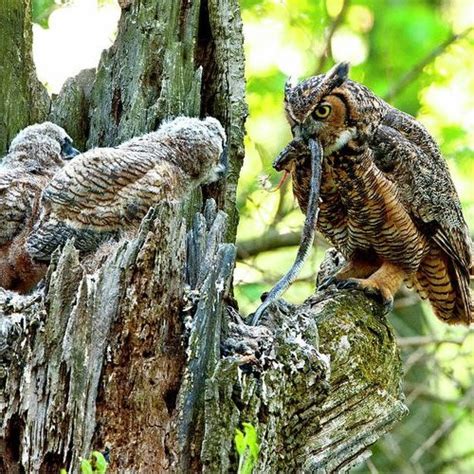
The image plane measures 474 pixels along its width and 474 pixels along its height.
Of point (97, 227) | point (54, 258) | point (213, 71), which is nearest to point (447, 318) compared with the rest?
point (213, 71)

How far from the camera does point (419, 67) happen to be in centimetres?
583

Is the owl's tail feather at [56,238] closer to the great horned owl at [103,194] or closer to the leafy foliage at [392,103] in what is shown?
the great horned owl at [103,194]

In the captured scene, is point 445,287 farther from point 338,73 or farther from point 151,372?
point 151,372

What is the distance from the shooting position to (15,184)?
3.21m

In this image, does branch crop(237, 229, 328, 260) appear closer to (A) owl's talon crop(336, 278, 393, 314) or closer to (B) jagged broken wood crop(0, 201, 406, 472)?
(A) owl's talon crop(336, 278, 393, 314)

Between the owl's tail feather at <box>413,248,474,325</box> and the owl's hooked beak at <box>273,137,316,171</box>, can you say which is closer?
the owl's hooked beak at <box>273,137,316,171</box>

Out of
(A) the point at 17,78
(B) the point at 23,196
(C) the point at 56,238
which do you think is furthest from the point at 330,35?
(C) the point at 56,238

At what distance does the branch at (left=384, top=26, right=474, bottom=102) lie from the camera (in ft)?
19.0

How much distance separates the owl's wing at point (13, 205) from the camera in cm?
318

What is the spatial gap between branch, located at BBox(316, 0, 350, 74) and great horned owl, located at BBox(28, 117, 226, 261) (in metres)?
2.59

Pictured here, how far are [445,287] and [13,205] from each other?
1.98 m

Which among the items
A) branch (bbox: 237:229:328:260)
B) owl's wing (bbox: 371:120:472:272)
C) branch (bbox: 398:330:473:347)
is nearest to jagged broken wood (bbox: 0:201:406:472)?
owl's wing (bbox: 371:120:472:272)

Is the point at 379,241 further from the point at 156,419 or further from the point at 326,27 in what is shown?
the point at 326,27

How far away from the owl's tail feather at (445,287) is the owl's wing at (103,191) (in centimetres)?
156
